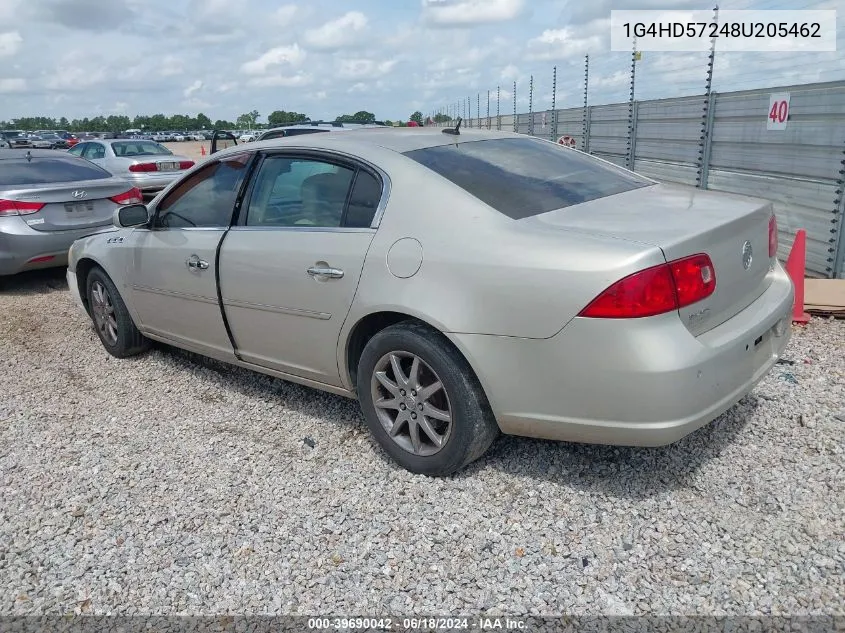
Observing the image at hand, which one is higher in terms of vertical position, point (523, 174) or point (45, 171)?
point (523, 174)

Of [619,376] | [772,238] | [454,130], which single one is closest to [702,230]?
[619,376]

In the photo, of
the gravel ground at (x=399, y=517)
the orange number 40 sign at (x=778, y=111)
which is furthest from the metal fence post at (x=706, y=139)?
the gravel ground at (x=399, y=517)

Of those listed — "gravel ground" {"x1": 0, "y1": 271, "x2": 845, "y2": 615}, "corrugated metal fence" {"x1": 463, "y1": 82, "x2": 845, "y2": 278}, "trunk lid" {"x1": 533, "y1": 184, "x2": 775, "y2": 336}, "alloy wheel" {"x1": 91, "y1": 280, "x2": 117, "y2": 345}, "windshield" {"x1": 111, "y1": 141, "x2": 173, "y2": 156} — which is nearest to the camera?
"gravel ground" {"x1": 0, "y1": 271, "x2": 845, "y2": 615}

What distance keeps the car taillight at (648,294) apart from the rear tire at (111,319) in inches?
145

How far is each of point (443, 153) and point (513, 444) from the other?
153 centimetres

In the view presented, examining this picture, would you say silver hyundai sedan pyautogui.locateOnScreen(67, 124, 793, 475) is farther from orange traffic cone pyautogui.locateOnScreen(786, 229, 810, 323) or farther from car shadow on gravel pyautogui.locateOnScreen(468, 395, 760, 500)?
orange traffic cone pyautogui.locateOnScreen(786, 229, 810, 323)

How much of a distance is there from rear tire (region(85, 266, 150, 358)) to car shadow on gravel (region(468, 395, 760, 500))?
9.78ft

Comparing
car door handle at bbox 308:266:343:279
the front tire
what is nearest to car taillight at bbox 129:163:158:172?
car door handle at bbox 308:266:343:279

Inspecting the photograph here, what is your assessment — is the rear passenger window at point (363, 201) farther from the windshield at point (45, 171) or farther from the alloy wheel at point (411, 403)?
the windshield at point (45, 171)

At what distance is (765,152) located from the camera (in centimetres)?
756

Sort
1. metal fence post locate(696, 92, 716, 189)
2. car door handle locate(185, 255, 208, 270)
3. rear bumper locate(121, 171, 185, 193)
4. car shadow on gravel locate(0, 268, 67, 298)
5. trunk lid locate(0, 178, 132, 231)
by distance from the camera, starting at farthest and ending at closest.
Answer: rear bumper locate(121, 171, 185, 193) → metal fence post locate(696, 92, 716, 189) → car shadow on gravel locate(0, 268, 67, 298) → trunk lid locate(0, 178, 132, 231) → car door handle locate(185, 255, 208, 270)

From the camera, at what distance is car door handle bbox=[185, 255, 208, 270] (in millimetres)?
3965

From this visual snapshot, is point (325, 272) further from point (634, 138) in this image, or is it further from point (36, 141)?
point (36, 141)

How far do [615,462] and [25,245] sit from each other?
254 inches
